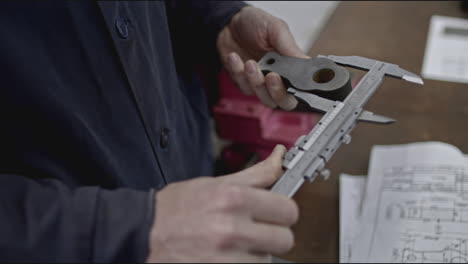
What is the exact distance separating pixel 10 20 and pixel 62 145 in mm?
134

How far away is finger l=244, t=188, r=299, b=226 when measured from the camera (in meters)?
0.35

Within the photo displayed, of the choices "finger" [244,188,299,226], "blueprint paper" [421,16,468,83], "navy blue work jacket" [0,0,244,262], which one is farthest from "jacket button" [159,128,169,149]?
"blueprint paper" [421,16,468,83]

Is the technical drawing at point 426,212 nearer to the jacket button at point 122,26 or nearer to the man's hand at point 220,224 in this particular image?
the man's hand at point 220,224

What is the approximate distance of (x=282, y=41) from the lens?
0.61 metres

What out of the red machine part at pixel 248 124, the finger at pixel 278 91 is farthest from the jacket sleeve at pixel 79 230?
the red machine part at pixel 248 124

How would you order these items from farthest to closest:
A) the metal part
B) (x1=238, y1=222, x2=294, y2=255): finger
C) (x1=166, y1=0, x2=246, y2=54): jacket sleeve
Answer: (x1=166, y1=0, x2=246, y2=54): jacket sleeve < the metal part < (x1=238, y1=222, x2=294, y2=255): finger

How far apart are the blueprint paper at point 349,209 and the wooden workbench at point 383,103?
1 centimetres

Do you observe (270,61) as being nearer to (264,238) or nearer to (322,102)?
(322,102)

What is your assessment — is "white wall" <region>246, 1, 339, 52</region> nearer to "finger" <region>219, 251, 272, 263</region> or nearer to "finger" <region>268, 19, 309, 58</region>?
"finger" <region>268, 19, 309, 58</region>

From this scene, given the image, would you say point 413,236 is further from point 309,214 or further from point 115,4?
point 115,4

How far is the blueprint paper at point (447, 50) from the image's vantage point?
2.93ft

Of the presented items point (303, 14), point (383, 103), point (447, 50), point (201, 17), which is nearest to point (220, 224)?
point (201, 17)

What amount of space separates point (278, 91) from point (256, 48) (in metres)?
0.15

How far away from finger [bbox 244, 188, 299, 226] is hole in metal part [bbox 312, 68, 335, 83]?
165 mm
